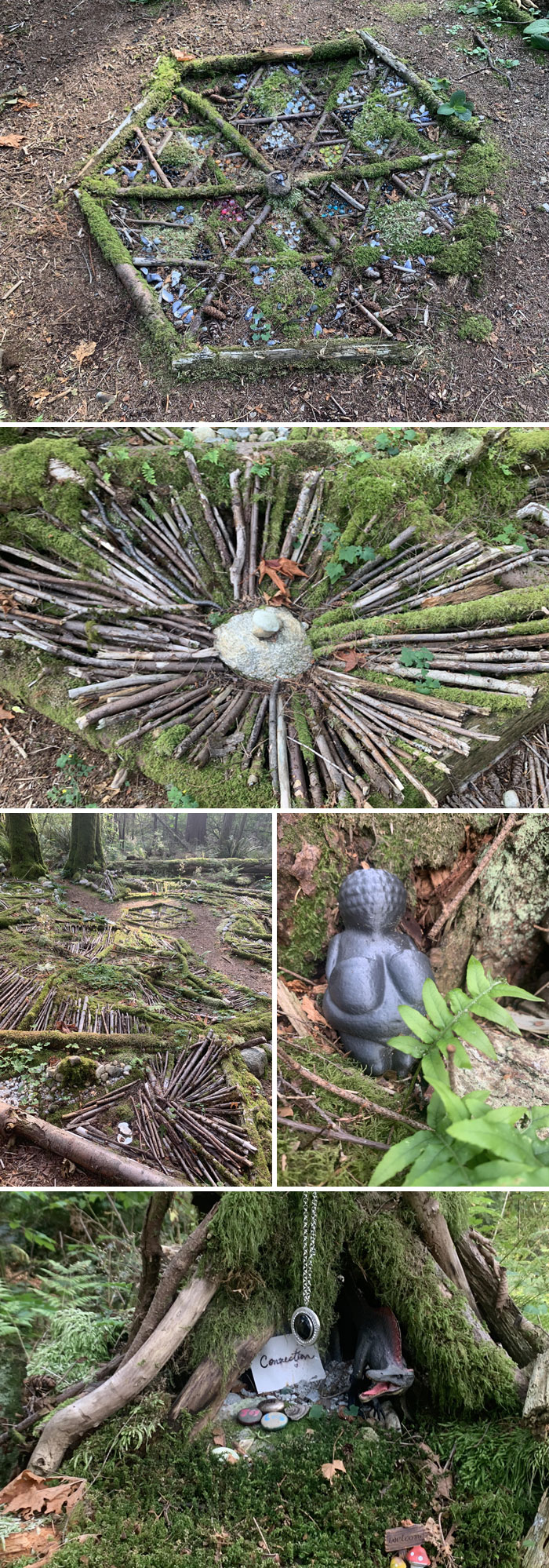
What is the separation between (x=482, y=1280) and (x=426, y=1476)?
0.92m

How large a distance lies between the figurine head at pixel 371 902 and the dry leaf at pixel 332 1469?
2987mm

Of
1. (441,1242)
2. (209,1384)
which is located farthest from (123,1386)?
(441,1242)

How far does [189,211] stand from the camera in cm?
878

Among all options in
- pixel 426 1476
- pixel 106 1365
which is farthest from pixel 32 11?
pixel 426 1476

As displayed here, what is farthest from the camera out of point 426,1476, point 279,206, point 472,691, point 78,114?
point 78,114

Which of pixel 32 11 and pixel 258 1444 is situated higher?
pixel 32 11

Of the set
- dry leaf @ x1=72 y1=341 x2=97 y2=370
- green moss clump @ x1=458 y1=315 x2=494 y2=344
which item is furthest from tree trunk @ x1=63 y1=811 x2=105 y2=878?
green moss clump @ x1=458 y1=315 x2=494 y2=344

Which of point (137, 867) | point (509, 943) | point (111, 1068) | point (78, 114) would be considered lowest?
point (111, 1068)

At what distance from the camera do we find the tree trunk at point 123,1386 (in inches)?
164

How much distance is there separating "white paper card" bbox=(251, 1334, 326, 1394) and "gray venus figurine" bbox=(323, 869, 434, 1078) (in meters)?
2.72

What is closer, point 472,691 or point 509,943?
point 509,943

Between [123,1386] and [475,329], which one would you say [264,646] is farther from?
[475,329]

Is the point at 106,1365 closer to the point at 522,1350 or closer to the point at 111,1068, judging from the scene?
the point at 522,1350

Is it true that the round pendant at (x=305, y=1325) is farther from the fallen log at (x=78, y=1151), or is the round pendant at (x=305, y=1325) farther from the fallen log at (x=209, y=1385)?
the fallen log at (x=78, y=1151)
